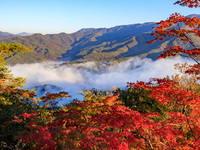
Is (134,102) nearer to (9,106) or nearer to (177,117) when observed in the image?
(177,117)

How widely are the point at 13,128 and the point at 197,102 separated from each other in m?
11.6

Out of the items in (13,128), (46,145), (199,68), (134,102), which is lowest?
(134,102)

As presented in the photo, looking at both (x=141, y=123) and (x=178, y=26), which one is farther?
(x=178, y=26)

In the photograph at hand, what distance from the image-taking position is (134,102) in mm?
16672

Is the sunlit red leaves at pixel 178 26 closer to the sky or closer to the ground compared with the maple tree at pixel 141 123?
closer to the sky

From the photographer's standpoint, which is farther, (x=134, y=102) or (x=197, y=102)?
(x=134, y=102)

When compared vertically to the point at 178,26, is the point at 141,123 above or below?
below

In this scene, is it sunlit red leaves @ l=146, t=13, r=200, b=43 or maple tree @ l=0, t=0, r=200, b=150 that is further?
sunlit red leaves @ l=146, t=13, r=200, b=43

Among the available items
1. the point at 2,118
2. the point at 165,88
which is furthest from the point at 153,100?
the point at 2,118

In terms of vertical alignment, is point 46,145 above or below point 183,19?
below

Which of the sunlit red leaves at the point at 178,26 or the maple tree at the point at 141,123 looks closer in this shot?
the maple tree at the point at 141,123

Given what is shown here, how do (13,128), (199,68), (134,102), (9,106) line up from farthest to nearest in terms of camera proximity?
(134,102), (9,106), (13,128), (199,68)

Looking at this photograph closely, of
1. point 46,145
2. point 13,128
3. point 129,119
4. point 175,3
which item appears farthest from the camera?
point 13,128

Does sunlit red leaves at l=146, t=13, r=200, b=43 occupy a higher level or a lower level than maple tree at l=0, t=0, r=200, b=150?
higher
